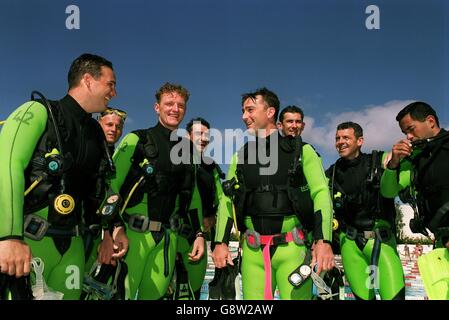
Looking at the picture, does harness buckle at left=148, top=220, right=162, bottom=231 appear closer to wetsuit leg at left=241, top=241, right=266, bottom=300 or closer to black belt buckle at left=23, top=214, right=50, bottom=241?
wetsuit leg at left=241, top=241, right=266, bottom=300

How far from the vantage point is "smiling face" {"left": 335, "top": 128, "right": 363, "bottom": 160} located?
5.59m

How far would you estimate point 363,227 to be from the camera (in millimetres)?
5176

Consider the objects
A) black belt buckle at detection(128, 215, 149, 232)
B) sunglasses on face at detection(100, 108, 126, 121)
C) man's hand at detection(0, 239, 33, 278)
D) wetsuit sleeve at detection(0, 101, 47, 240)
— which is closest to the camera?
man's hand at detection(0, 239, 33, 278)

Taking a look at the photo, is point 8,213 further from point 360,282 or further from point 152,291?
point 360,282

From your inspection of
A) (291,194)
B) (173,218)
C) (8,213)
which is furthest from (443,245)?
(8,213)

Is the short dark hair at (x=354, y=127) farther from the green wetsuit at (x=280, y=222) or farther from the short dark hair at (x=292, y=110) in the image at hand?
the green wetsuit at (x=280, y=222)

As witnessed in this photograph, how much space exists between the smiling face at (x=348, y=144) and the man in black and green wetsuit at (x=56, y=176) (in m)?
3.40

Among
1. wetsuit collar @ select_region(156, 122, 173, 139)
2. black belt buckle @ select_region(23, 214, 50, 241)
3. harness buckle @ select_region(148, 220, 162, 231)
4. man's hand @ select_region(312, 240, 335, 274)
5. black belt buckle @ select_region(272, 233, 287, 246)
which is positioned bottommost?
man's hand @ select_region(312, 240, 335, 274)

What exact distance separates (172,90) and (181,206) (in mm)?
1326

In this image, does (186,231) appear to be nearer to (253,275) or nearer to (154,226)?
(154,226)

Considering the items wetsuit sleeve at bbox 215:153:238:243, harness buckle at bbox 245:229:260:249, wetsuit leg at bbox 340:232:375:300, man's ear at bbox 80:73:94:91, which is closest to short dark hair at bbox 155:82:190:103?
wetsuit sleeve at bbox 215:153:238:243

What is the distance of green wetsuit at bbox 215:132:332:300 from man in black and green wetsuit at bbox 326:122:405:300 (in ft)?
4.94

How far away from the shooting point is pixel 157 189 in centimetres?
420
